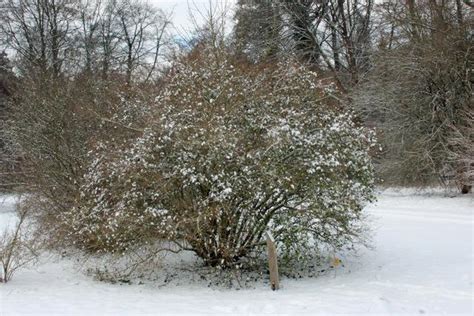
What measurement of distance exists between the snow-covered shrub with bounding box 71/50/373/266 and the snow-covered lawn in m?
0.73

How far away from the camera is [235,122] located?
7199 millimetres

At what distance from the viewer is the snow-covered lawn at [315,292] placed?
578cm

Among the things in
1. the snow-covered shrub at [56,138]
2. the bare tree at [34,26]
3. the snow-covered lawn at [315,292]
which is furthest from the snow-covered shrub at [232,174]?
the bare tree at [34,26]

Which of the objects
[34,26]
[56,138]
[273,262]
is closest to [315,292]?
[273,262]

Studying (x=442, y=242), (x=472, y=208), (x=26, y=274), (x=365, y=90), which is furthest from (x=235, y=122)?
(x=365, y=90)

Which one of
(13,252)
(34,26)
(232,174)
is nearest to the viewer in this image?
(232,174)

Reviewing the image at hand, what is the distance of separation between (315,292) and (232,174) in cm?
207

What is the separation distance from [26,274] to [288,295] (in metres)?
4.72

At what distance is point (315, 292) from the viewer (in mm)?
6535

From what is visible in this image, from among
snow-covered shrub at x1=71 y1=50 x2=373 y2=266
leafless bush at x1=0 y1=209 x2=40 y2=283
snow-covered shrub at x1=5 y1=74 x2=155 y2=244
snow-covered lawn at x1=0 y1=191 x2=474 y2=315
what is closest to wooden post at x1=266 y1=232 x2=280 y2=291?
snow-covered lawn at x1=0 y1=191 x2=474 y2=315

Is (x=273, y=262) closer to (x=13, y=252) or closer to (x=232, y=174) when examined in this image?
(x=232, y=174)

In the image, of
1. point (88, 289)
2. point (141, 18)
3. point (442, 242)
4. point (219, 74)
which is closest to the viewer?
point (88, 289)

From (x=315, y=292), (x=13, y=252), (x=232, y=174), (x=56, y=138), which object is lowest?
(x=315, y=292)

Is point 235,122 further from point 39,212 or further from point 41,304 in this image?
point 39,212
